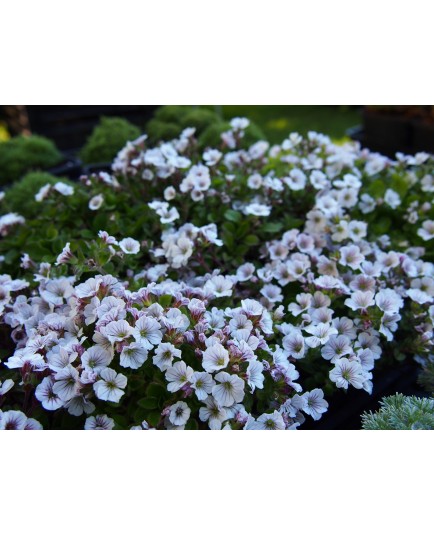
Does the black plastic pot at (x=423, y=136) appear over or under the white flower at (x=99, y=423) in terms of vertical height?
over

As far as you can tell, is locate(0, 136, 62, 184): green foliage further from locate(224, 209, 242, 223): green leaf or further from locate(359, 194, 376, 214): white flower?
locate(359, 194, 376, 214): white flower

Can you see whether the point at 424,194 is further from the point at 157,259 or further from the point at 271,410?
the point at 271,410

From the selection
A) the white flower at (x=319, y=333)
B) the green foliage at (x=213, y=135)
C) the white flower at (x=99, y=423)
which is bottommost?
the white flower at (x=99, y=423)

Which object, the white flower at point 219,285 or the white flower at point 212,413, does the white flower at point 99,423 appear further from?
the white flower at point 219,285

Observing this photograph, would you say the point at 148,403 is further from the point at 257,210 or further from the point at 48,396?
the point at 257,210

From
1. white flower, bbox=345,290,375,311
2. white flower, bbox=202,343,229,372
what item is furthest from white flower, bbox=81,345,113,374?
white flower, bbox=345,290,375,311

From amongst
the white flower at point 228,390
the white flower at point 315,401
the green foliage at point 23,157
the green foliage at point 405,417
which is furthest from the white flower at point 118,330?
the green foliage at point 23,157

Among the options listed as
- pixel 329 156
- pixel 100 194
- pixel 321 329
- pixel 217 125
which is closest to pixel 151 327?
pixel 321 329
